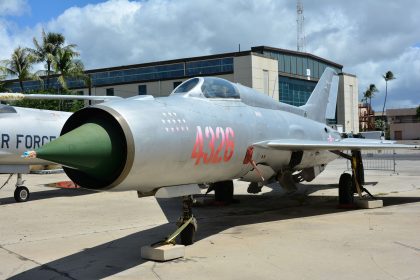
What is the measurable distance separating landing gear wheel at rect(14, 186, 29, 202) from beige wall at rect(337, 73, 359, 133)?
55.1m

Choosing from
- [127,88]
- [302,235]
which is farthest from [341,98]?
[302,235]

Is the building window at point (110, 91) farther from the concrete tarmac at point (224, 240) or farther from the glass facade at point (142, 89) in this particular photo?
the concrete tarmac at point (224, 240)

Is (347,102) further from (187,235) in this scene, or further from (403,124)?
(187,235)

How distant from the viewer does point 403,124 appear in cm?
10050

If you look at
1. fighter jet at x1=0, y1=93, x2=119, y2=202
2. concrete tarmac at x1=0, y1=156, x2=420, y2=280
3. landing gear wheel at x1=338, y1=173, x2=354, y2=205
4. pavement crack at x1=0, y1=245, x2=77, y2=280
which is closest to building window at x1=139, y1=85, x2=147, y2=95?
fighter jet at x1=0, y1=93, x2=119, y2=202

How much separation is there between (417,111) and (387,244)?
101986 mm

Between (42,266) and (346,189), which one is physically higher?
(346,189)

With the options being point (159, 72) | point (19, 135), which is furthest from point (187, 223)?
point (159, 72)

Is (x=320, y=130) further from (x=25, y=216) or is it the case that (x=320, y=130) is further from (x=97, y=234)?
(x=25, y=216)

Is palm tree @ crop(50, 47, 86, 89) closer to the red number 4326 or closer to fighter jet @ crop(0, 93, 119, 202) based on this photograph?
fighter jet @ crop(0, 93, 119, 202)

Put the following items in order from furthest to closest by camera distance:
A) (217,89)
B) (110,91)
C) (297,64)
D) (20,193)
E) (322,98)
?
(297,64) < (110,91) < (322,98) < (20,193) < (217,89)

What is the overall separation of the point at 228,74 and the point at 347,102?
83.8ft

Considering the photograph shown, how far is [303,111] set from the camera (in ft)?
40.4

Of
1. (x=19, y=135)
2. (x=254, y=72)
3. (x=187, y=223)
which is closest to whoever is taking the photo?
(x=187, y=223)
